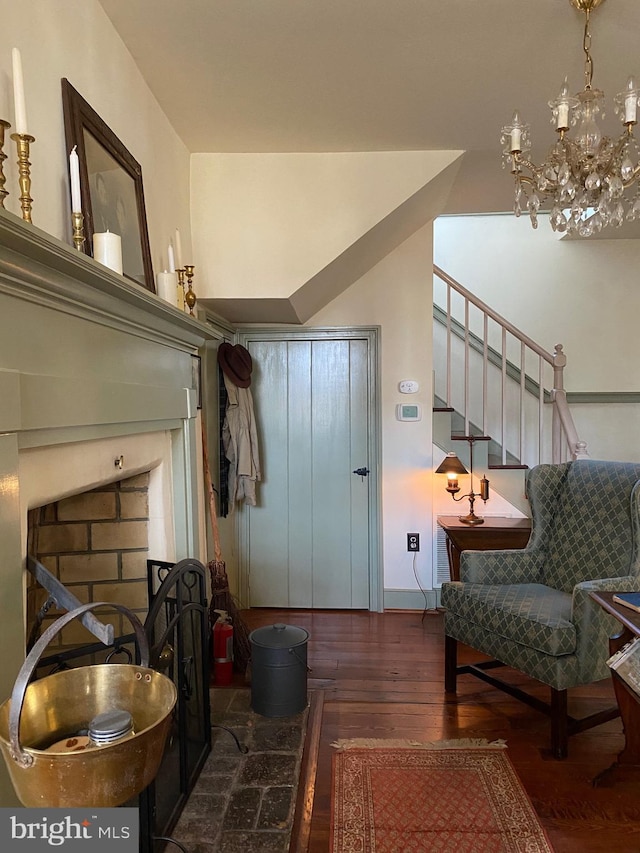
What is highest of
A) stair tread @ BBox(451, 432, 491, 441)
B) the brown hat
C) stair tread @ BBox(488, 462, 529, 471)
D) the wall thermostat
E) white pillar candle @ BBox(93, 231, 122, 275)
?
white pillar candle @ BBox(93, 231, 122, 275)

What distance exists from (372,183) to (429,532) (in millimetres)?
2199

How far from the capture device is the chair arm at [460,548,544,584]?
2.72 m

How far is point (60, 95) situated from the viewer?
1.55 m

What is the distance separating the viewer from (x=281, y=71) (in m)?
2.16

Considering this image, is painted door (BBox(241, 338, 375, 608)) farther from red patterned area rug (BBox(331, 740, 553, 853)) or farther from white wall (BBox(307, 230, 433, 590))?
red patterned area rug (BBox(331, 740, 553, 853))

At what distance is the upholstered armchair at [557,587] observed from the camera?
2.20m

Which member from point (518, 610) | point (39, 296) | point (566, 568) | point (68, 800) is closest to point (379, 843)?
point (518, 610)

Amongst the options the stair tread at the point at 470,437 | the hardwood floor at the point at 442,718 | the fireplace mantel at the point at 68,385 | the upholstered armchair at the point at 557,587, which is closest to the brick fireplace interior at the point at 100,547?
the fireplace mantel at the point at 68,385

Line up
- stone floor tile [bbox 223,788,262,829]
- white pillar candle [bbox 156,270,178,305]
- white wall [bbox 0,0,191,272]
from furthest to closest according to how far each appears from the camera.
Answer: white pillar candle [bbox 156,270,178,305] < stone floor tile [bbox 223,788,262,829] < white wall [bbox 0,0,191,272]

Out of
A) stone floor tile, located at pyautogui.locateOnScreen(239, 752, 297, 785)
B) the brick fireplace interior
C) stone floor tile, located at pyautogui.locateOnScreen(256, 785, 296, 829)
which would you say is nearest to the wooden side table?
stone floor tile, located at pyautogui.locateOnScreen(239, 752, 297, 785)

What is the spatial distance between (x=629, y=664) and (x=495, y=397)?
293cm

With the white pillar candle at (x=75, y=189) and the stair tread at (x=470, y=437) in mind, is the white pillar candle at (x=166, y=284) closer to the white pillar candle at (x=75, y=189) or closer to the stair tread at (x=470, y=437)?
the white pillar candle at (x=75, y=189)

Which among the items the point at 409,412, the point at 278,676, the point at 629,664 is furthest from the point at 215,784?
the point at 409,412

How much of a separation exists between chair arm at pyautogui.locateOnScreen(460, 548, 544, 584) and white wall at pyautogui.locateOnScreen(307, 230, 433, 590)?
983 millimetres
